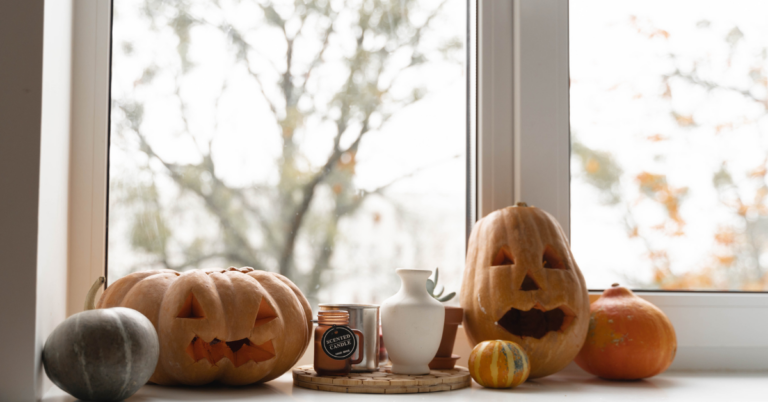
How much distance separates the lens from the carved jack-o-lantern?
45.2 inches

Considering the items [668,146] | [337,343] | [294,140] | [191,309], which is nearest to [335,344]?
[337,343]

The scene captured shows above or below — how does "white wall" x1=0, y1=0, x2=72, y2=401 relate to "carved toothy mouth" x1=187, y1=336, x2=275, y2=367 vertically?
above

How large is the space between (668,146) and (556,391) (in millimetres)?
706

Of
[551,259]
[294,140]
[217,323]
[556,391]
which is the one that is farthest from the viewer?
[294,140]

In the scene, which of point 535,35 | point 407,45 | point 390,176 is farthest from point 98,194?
point 535,35

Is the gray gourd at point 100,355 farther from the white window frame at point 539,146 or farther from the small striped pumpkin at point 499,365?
the white window frame at point 539,146

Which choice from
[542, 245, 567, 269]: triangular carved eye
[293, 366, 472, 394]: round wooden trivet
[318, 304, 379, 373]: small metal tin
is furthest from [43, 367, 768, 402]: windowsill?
[542, 245, 567, 269]: triangular carved eye

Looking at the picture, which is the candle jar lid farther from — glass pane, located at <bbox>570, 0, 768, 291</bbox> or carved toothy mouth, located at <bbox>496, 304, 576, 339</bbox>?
glass pane, located at <bbox>570, 0, 768, 291</bbox>

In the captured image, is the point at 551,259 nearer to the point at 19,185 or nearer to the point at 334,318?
the point at 334,318

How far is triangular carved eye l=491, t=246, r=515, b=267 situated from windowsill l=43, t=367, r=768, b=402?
23 cm

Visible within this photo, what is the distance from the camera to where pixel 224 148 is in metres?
1.34

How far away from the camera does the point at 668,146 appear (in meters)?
1.49

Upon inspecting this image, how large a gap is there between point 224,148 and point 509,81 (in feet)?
2.13

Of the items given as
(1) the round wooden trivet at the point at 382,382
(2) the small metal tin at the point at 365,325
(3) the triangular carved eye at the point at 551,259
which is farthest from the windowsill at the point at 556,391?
(3) the triangular carved eye at the point at 551,259
